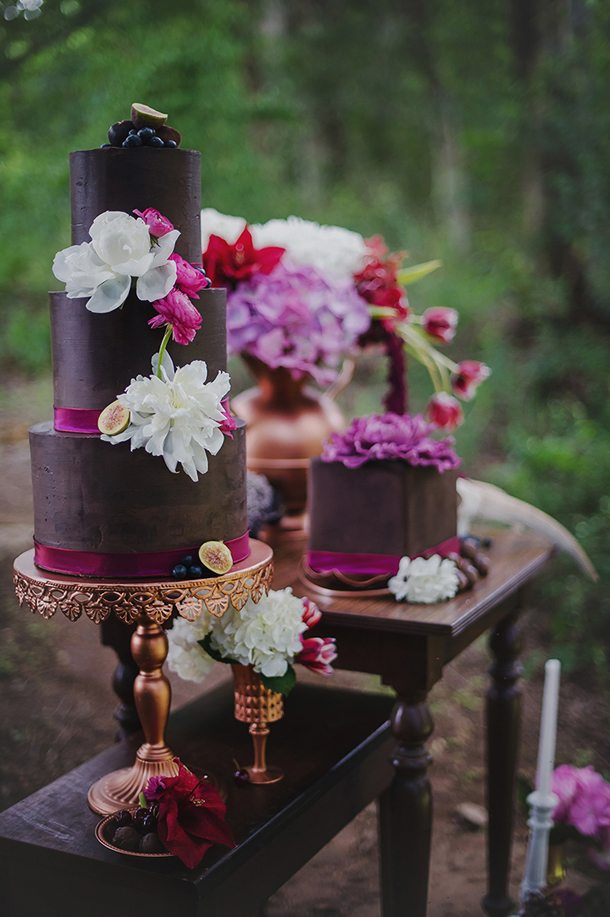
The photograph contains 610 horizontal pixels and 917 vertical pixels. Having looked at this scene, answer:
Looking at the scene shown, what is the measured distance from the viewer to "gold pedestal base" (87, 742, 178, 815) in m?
1.29

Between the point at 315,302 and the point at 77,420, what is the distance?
704 mm

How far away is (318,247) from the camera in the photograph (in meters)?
1.77

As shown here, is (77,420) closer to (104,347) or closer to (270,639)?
(104,347)

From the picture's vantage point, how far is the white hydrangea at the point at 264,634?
1.29 meters

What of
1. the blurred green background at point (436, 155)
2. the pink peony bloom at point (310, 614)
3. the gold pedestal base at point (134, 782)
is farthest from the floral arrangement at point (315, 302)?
the blurred green background at point (436, 155)

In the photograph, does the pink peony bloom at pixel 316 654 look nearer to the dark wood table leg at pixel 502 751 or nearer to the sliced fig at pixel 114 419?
the sliced fig at pixel 114 419

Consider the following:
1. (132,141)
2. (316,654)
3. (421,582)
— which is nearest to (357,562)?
(421,582)

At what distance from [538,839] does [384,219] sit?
3.80 meters

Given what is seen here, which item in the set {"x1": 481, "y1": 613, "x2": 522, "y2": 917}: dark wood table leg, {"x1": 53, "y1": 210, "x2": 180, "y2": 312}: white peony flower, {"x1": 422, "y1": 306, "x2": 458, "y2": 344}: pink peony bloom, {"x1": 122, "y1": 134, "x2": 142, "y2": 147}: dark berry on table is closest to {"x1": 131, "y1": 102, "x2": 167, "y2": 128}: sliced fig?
{"x1": 122, "y1": 134, "x2": 142, "y2": 147}: dark berry on table

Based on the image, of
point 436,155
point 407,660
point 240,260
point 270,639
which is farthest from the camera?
point 436,155

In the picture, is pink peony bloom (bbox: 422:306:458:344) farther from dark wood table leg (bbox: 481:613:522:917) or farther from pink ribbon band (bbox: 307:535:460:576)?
dark wood table leg (bbox: 481:613:522:917)

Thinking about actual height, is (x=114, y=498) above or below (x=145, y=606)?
above

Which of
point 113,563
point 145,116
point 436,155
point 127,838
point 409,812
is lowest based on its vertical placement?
point 409,812

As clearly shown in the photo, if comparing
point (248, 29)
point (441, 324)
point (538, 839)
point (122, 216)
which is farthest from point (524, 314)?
point (122, 216)
